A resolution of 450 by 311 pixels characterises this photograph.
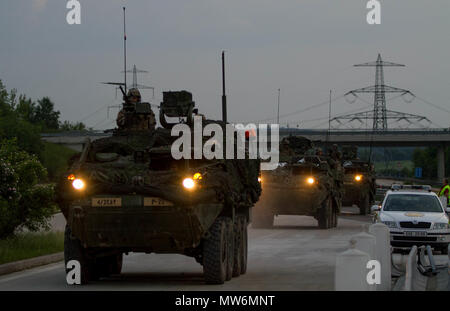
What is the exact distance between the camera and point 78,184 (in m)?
15.8

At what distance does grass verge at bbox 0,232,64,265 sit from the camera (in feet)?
65.7

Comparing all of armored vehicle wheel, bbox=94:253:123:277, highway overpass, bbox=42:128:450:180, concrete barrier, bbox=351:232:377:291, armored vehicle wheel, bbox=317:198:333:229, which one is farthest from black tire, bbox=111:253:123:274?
highway overpass, bbox=42:128:450:180

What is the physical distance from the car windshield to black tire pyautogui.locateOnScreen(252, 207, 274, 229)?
8.02 meters

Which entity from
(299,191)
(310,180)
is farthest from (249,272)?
(310,180)

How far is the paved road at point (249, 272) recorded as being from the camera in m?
16.2

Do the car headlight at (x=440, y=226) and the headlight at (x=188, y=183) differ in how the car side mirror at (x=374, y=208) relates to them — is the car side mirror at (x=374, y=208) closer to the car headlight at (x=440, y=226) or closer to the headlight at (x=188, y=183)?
the car headlight at (x=440, y=226)

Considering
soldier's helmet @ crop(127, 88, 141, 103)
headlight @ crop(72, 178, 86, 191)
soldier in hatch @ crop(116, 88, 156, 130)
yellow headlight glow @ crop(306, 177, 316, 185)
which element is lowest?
yellow headlight glow @ crop(306, 177, 316, 185)

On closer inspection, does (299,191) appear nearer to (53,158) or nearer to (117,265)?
(117,265)

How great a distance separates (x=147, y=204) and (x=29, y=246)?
23.5ft

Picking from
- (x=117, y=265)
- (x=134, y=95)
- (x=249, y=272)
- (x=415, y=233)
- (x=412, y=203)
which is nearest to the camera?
(x=117, y=265)

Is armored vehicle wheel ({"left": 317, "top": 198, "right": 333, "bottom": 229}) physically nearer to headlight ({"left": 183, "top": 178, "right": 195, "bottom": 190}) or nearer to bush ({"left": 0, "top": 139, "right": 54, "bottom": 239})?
bush ({"left": 0, "top": 139, "right": 54, "bottom": 239})

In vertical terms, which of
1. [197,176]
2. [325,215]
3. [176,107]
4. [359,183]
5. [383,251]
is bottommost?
[325,215]
